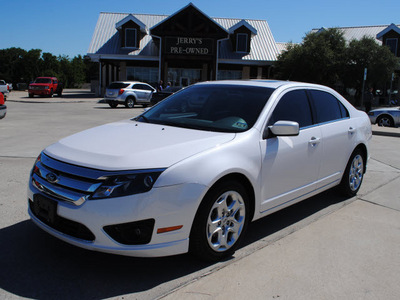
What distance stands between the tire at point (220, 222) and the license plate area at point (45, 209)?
111 cm

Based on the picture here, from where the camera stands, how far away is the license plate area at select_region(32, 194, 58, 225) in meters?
3.04

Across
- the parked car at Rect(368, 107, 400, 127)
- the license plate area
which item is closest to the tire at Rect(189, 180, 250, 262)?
the license plate area

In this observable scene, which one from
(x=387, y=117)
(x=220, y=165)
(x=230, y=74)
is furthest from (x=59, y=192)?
(x=230, y=74)

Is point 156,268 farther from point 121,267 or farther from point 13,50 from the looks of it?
point 13,50

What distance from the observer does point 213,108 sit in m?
4.22

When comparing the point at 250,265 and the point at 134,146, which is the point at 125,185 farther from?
the point at 250,265

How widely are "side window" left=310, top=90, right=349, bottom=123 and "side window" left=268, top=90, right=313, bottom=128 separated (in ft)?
0.70

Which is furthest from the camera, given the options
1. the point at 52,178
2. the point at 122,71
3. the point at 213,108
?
the point at 122,71

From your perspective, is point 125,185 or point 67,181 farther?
point 67,181

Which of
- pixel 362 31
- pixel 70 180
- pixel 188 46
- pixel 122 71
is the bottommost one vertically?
pixel 70 180

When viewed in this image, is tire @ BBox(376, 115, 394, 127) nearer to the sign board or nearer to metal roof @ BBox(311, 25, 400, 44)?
the sign board

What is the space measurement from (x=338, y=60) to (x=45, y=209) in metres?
31.3

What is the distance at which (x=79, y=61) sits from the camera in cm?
7875

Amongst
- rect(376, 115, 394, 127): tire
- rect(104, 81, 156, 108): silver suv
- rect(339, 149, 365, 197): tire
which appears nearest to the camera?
rect(339, 149, 365, 197): tire
